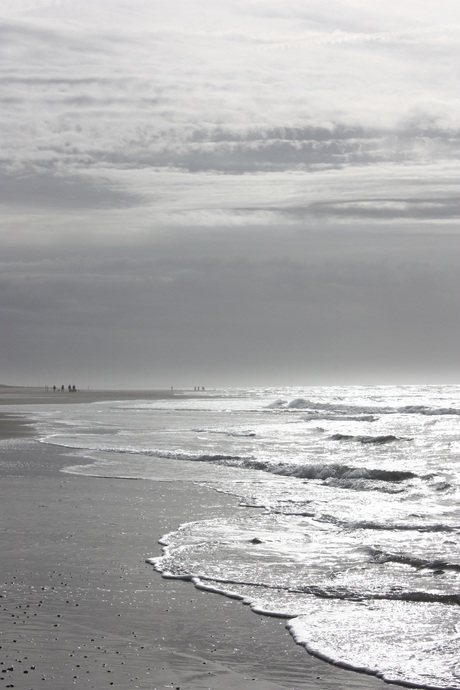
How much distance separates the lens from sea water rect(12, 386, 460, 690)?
30.1 feet

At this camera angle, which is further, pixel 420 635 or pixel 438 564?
pixel 438 564

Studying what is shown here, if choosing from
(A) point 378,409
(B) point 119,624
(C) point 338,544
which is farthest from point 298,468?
(A) point 378,409

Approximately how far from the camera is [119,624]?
9578 millimetres

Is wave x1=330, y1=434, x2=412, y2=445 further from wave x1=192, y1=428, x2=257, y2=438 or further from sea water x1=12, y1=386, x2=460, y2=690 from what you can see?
wave x1=192, y1=428, x2=257, y2=438

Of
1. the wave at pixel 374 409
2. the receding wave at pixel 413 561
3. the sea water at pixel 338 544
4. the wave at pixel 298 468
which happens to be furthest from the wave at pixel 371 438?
the wave at pixel 374 409

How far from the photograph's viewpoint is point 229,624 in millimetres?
9789

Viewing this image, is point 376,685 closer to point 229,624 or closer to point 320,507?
point 229,624

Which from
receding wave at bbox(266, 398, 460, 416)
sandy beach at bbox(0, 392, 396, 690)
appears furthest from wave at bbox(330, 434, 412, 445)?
receding wave at bbox(266, 398, 460, 416)

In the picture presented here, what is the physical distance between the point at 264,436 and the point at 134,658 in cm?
3451

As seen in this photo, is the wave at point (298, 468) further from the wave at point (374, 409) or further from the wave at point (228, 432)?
the wave at point (374, 409)

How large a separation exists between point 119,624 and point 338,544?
595 cm

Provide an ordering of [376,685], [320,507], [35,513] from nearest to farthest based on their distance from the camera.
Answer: [376,685] → [35,513] → [320,507]

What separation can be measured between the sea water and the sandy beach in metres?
0.45

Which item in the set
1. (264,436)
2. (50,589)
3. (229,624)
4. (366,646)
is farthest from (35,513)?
(264,436)
